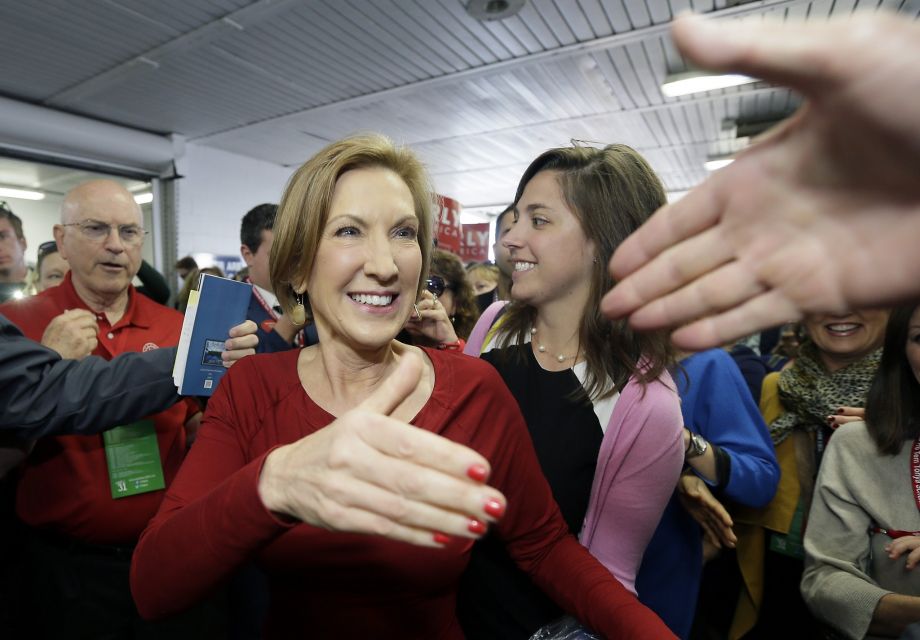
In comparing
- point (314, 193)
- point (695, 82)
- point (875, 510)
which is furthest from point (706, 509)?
point (695, 82)

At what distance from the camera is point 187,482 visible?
1000 millimetres

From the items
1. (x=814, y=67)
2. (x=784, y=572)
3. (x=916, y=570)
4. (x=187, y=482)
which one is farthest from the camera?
(x=784, y=572)

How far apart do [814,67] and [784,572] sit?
2.36 m

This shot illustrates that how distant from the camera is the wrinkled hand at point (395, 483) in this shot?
0.60 metres

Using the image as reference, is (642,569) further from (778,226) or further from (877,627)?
(778,226)

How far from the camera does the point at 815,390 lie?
2.10 m

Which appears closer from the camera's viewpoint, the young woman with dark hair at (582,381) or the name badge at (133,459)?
the young woman with dark hair at (582,381)

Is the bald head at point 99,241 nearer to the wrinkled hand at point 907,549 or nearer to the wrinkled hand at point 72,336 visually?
the wrinkled hand at point 72,336

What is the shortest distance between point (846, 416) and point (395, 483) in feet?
6.53

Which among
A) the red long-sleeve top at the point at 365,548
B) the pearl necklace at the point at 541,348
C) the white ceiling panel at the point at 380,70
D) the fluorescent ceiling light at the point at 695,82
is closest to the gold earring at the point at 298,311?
the red long-sleeve top at the point at 365,548

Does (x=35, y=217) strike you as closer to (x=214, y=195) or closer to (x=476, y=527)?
(x=214, y=195)

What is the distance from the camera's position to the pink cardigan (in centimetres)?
134

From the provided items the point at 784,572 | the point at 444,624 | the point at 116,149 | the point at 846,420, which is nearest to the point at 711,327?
the point at 444,624

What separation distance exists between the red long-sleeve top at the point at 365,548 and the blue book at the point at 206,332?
436 mm
